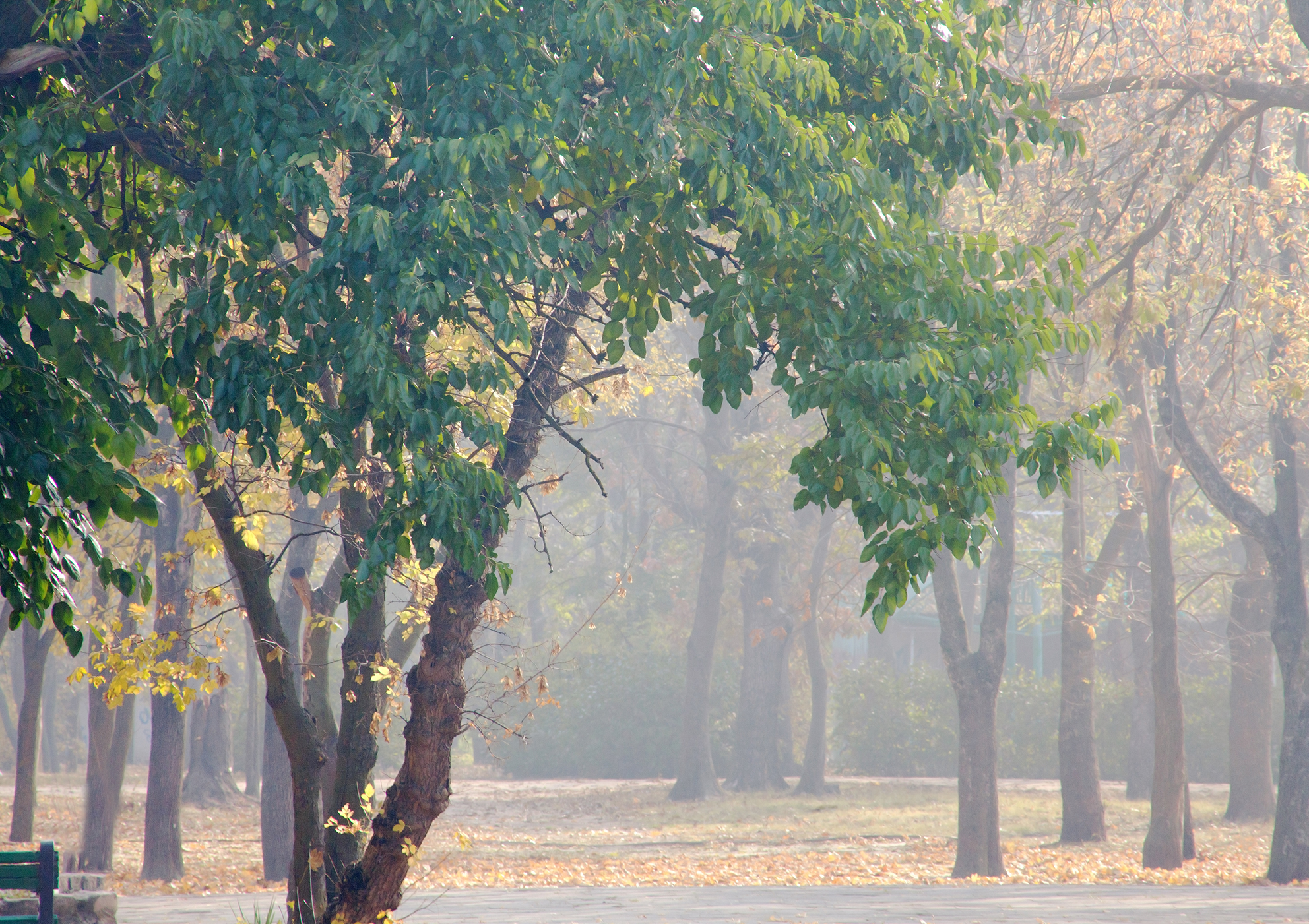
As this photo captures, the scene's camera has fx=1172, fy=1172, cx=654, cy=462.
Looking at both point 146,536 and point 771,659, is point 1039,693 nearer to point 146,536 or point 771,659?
point 771,659

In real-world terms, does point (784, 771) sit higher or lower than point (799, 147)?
lower

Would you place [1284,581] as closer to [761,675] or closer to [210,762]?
[761,675]

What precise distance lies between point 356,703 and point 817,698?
76.0ft

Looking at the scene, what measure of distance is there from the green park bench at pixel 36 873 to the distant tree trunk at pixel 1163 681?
1395 centimetres

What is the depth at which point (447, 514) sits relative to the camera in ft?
17.4

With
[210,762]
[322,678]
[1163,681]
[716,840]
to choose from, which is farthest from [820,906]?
[210,762]

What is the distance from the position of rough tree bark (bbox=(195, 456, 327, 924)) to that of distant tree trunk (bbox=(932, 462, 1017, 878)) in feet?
36.9

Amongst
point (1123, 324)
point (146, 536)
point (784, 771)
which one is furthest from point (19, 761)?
point (784, 771)

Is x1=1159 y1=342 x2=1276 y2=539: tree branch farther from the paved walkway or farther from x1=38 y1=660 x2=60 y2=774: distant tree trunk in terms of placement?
x1=38 y1=660 x2=60 y2=774: distant tree trunk

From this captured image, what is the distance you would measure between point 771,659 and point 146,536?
16186 mm

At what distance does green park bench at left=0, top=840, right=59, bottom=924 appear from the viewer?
26.5 feet

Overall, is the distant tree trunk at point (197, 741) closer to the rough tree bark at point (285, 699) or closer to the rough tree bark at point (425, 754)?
the rough tree bark at point (285, 699)

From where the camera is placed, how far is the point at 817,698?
29453 mm

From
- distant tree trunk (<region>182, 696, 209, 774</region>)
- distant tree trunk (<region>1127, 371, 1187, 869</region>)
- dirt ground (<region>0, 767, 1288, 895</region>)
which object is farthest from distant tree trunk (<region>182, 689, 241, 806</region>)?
distant tree trunk (<region>1127, 371, 1187, 869</region>)
